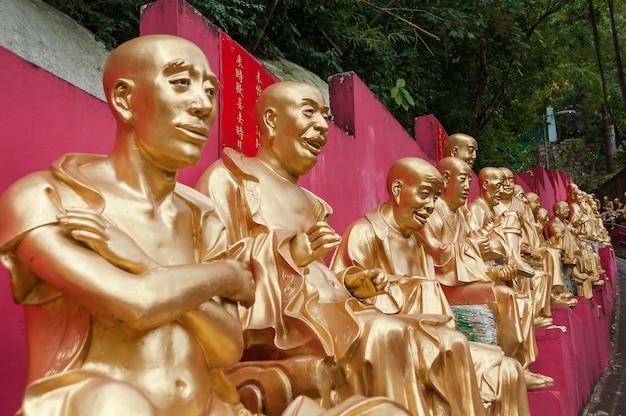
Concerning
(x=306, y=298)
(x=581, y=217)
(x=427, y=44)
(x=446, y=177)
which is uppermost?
(x=427, y=44)

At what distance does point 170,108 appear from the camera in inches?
75.4

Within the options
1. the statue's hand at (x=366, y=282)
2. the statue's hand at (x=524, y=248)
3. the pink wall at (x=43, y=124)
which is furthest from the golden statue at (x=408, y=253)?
the statue's hand at (x=524, y=248)

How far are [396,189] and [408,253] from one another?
35 centimetres

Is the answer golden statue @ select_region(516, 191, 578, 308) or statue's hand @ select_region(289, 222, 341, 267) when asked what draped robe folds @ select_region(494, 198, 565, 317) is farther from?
statue's hand @ select_region(289, 222, 341, 267)

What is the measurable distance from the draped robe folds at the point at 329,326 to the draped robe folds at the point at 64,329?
696 millimetres

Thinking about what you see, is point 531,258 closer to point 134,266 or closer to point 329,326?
point 329,326

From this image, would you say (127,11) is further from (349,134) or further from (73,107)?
(73,107)

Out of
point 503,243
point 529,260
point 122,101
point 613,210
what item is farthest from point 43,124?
point 613,210

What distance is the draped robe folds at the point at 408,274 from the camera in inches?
139

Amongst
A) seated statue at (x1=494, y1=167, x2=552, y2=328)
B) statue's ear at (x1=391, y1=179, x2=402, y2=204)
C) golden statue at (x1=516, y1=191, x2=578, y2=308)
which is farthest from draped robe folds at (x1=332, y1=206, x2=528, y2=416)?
golden statue at (x1=516, y1=191, x2=578, y2=308)

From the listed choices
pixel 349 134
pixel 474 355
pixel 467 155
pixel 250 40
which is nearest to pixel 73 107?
pixel 474 355

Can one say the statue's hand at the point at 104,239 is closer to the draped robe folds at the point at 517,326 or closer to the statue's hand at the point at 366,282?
the statue's hand at the point at 366,282

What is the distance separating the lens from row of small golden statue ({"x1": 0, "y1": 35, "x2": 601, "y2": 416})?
1640 millimetres

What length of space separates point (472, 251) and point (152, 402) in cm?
344
